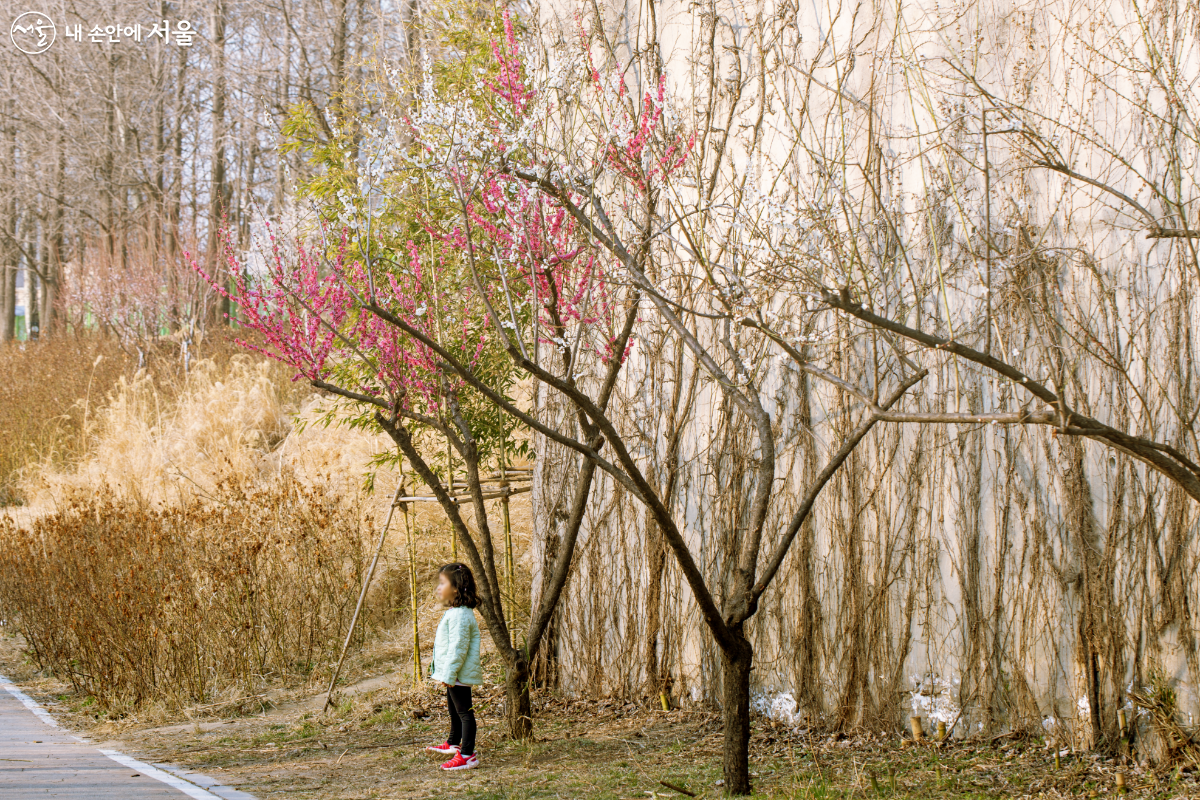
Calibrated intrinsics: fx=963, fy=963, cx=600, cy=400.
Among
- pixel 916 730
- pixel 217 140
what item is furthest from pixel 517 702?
pixel 217 140

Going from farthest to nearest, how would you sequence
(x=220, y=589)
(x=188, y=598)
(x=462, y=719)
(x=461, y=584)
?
1. (x=220, y=589)
2. (x=188, y=598)
3. (x=461, y=584)
4. (x=462, y=719)

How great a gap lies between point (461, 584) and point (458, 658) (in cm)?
35

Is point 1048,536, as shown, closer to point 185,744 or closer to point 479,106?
point 479,106

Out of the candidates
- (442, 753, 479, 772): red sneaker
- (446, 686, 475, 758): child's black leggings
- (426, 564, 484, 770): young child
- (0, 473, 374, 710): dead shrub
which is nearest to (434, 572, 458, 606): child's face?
(426, 564, 484, 770): young child

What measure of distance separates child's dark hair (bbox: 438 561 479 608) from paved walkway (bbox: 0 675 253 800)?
1.24 meters

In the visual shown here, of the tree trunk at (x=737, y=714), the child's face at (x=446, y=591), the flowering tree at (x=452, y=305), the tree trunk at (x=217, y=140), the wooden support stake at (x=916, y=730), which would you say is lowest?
the wooden support stake at (x=916, y=730)

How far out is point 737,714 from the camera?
11.8 feet

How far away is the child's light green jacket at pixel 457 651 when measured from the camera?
14.9 feet

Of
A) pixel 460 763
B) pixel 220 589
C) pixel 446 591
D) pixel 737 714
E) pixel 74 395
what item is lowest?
pixel 460 763

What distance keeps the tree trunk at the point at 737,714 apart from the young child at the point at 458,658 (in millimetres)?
1338

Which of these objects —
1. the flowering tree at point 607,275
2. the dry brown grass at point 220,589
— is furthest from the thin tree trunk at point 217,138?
the flowering tree at point 607,275

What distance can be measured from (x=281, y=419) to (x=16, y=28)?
32.4ft

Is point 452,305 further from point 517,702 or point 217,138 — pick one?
point 217,138

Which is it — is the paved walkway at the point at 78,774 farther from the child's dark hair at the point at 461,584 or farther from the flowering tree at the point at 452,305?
the flowering tree at the point at 452,305
